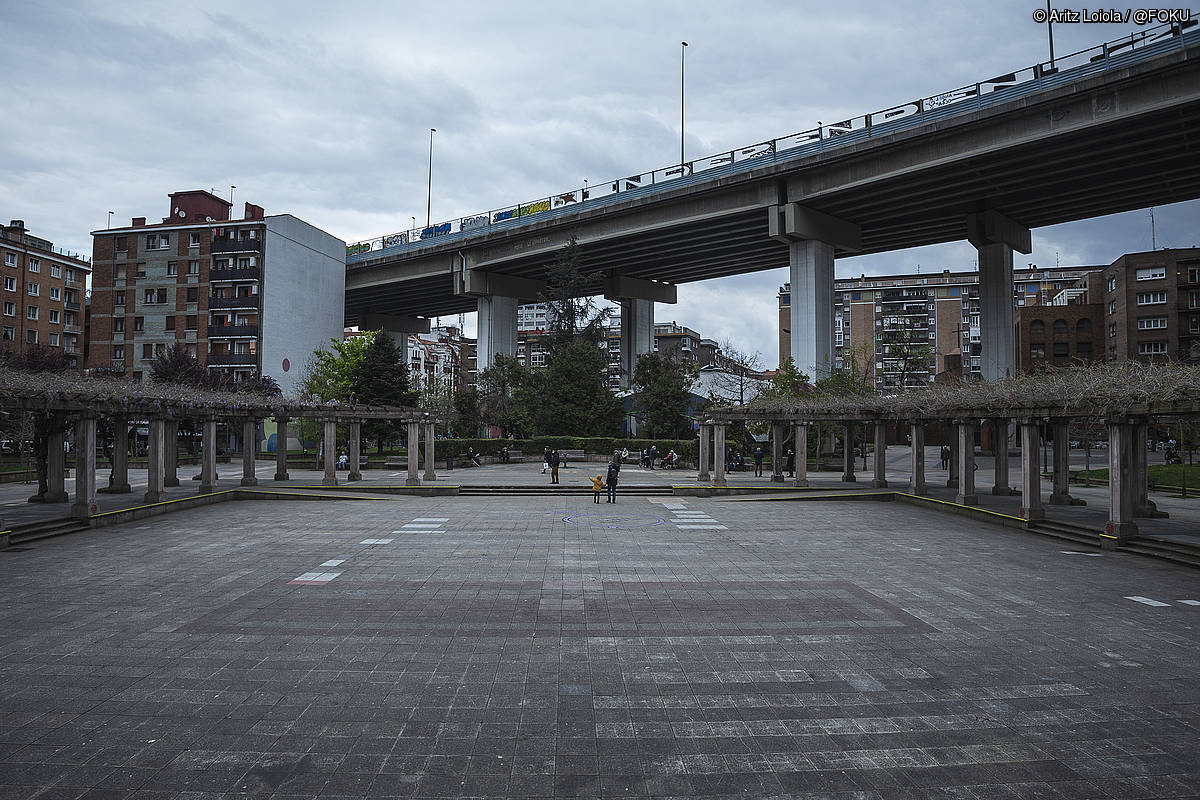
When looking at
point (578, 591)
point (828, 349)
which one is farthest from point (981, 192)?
point (578, 591)

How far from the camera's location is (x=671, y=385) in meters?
51.2

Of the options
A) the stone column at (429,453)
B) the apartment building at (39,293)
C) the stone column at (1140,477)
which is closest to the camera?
the stone column at (1140,477)

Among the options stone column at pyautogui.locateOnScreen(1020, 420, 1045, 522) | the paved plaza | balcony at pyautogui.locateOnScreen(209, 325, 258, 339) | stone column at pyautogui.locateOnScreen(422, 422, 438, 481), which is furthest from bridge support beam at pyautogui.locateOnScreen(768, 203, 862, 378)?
balcony at pyautogui.locateOnScreen(209, 325, 258, 339)

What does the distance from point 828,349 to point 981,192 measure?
13.0 m

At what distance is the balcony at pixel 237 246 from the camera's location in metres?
59.5

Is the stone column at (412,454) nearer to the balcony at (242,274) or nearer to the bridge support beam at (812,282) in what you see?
the bridge support beam at (812,282)

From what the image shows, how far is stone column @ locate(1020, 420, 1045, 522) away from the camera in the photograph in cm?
1828

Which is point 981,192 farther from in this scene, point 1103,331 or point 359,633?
point 359,633

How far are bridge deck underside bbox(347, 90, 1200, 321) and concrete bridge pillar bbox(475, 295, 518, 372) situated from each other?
3.28 m

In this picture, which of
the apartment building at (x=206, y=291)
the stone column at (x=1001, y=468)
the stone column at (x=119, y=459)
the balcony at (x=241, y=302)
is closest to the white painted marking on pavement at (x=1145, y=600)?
the stone column at (x=1001, y=468)

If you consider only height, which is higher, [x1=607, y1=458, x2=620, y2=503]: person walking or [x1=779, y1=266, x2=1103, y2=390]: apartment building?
[x1=779, y1=266, x2=1103, y2=390]: apartment building

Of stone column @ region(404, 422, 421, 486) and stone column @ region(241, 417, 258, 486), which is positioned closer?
stone column @ region(241, 417, 258, 486)

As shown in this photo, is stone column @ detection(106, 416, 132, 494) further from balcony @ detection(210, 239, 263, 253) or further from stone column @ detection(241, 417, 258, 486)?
balcony @ detection(210, 239, 263, 253)

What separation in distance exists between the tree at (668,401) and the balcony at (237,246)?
3539 cm
